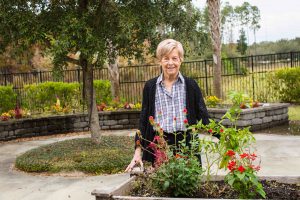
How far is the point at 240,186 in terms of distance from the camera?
336 centimetres

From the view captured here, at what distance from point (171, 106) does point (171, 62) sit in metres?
0.39

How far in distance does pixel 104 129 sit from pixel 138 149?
926cm

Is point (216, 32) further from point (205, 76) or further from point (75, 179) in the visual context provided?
point (75, 179)

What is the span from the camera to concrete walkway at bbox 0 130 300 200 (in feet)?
21.3

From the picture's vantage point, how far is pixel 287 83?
15.8 meters

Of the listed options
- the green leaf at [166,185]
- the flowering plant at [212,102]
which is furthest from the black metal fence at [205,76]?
the green leaf at [166,185]


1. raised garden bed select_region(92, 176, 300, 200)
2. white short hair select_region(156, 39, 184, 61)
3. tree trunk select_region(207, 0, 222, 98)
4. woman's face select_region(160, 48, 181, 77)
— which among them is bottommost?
raised garden bed select_region(92, 176, 300, 200)

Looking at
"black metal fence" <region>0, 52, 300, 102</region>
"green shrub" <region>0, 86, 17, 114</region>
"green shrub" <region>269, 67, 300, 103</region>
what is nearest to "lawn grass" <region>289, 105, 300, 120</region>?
"green shrub" <region>269, 67, 300, 103</region>

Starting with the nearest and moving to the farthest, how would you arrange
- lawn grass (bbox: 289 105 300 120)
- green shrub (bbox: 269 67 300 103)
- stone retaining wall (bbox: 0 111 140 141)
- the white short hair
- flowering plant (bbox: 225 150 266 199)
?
flowering plant (bbox: 225 150 266 199) → the white short hair → stone retaining wall (bbox: 0 111 140 141) → lawn grass (bbox: 289 105 300 120) → green shrub (bbox: 269 67 300 103)

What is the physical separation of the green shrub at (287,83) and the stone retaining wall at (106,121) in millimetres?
3773

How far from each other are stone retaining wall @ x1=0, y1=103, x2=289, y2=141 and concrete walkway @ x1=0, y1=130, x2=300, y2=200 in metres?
1.80

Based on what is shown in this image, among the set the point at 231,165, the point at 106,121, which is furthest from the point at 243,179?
the point at 106,121

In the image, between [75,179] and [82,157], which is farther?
[82,157]

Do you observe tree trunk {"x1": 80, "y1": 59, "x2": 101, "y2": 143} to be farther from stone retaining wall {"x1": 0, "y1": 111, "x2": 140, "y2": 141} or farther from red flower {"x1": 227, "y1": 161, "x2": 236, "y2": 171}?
red flower {"x1": 227, "y1": 161, "x2": 236, "y2": 171}
